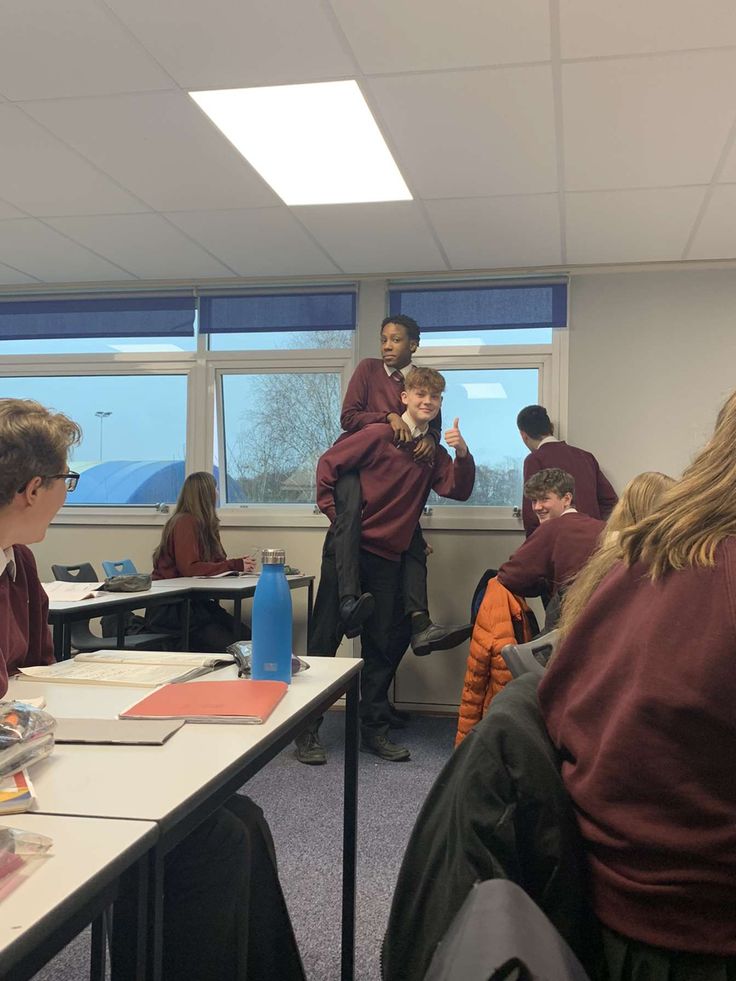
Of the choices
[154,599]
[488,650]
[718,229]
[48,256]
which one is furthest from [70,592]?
[718,229]

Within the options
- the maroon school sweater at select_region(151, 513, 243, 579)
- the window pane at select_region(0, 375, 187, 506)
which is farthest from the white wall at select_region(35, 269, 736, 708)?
the window pane at select_region(0, 375, 187, 506)

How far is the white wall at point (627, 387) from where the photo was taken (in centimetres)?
421

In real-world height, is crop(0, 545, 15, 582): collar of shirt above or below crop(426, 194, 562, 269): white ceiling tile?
below

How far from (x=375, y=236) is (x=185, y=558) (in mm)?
1874

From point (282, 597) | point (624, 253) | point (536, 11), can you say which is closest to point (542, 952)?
point (282, 597)

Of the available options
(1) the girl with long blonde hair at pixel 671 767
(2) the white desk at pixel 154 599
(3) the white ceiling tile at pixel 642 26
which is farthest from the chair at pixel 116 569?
(1) the girl with long blonde hair at pixel 671 767

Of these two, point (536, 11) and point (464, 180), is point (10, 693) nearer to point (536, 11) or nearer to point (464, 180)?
point (536, 11)

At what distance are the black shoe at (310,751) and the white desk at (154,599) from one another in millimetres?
664

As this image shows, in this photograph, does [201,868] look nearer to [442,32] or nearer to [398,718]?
[442,32]

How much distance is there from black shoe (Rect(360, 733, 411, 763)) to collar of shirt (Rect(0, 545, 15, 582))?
2161mm

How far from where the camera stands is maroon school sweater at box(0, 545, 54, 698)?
61.6 inches

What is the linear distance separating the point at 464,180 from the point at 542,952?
3.16m

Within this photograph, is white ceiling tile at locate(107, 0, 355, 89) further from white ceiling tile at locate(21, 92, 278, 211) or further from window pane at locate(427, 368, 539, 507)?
window pane at locate(427, 368, 539, 507)

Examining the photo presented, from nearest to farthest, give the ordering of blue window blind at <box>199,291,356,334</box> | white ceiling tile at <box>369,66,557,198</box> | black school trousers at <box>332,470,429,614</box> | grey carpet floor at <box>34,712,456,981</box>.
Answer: grey carpet floor at <box>34,712,456,981</box>, white ceiling tile at <box>369,66,557,198</box>, black school trousers at <box>332,470,429,614</box>, blue window blind at <box>199,291,356,334</box>
